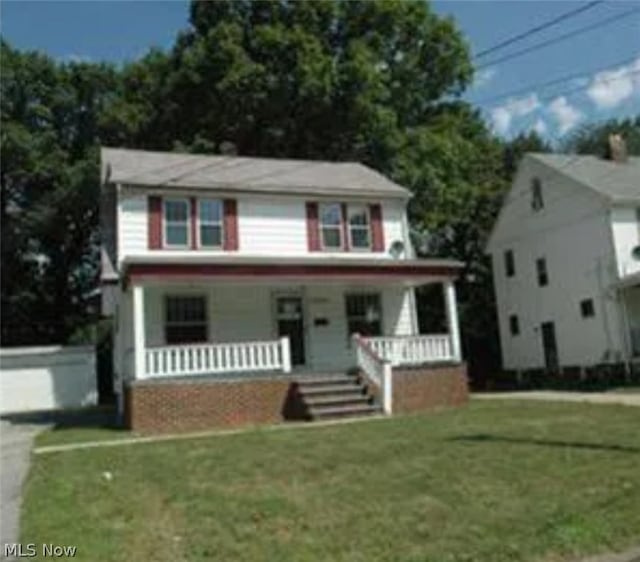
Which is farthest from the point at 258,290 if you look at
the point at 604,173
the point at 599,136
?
the point at 599,136

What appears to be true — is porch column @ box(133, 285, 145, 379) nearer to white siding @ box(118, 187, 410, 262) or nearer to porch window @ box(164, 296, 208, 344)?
porch window @ box(164, 296, 208, 344)

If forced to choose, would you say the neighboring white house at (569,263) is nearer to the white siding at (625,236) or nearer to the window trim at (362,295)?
the white siding at (625,236)

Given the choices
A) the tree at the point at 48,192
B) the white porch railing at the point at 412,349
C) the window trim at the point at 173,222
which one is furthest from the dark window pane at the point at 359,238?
the tree at the point at 48,192

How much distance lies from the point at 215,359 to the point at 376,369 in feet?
11.8

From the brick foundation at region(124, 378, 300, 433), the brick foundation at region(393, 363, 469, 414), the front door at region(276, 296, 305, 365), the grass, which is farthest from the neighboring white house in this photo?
the grass

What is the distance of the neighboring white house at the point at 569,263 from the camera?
111 ft

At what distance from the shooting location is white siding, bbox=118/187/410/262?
24875 millimetres

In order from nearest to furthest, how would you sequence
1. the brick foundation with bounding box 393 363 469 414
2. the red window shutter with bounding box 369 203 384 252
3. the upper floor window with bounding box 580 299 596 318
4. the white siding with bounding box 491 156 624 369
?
the brick foundation with bounding box 393 363 469 414 → the red window shutter with bounding box 369 203 384 252 → the white siding with bounding box 491 156 624 369 → the upper floor window with bounding box 580 299 596 318

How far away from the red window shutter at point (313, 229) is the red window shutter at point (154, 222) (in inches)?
164

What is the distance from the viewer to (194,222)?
25594mm

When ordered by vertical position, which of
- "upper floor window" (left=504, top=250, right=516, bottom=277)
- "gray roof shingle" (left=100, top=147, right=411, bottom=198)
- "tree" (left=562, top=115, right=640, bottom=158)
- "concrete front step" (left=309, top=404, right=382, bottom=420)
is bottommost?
"concrete front step" (left=309, top=404, right=382, bottom=420)

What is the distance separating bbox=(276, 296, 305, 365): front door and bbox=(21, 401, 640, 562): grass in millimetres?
9801

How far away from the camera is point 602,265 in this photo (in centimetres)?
3434

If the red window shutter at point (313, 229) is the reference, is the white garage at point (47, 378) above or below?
below
